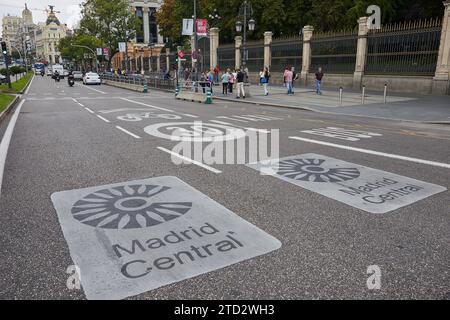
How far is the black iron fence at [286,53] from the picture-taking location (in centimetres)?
3128

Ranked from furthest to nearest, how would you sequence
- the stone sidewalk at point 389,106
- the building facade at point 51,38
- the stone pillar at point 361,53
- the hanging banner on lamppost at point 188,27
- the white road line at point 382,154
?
the building facade at point 51,38, the hanging banner on lamppost at point 188,27, the stone pillar at point 361,53, the stone sidewalk at point 389,106, the white road line at point 382,154

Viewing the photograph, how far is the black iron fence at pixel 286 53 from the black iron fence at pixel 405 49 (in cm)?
719

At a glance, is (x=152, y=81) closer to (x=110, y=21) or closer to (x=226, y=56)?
(x=226, y=56)

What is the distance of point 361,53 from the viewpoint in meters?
25.5

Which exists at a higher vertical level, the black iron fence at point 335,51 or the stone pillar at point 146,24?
the stone pillar at point 146,24

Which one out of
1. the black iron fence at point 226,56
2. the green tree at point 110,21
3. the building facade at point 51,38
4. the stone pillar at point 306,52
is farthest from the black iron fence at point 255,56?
the building facade at point 51,38

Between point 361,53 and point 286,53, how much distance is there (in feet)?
27.6

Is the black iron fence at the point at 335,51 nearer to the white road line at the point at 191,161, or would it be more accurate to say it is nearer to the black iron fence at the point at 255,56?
the black iron fence at the point at 255,56

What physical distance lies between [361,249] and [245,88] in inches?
829

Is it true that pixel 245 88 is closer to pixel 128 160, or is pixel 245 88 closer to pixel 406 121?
pixel 406 121

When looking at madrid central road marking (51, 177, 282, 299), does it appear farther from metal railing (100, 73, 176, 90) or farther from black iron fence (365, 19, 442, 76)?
metal railing (100, 73, 176, 90)

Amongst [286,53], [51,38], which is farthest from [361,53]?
[51,38]
